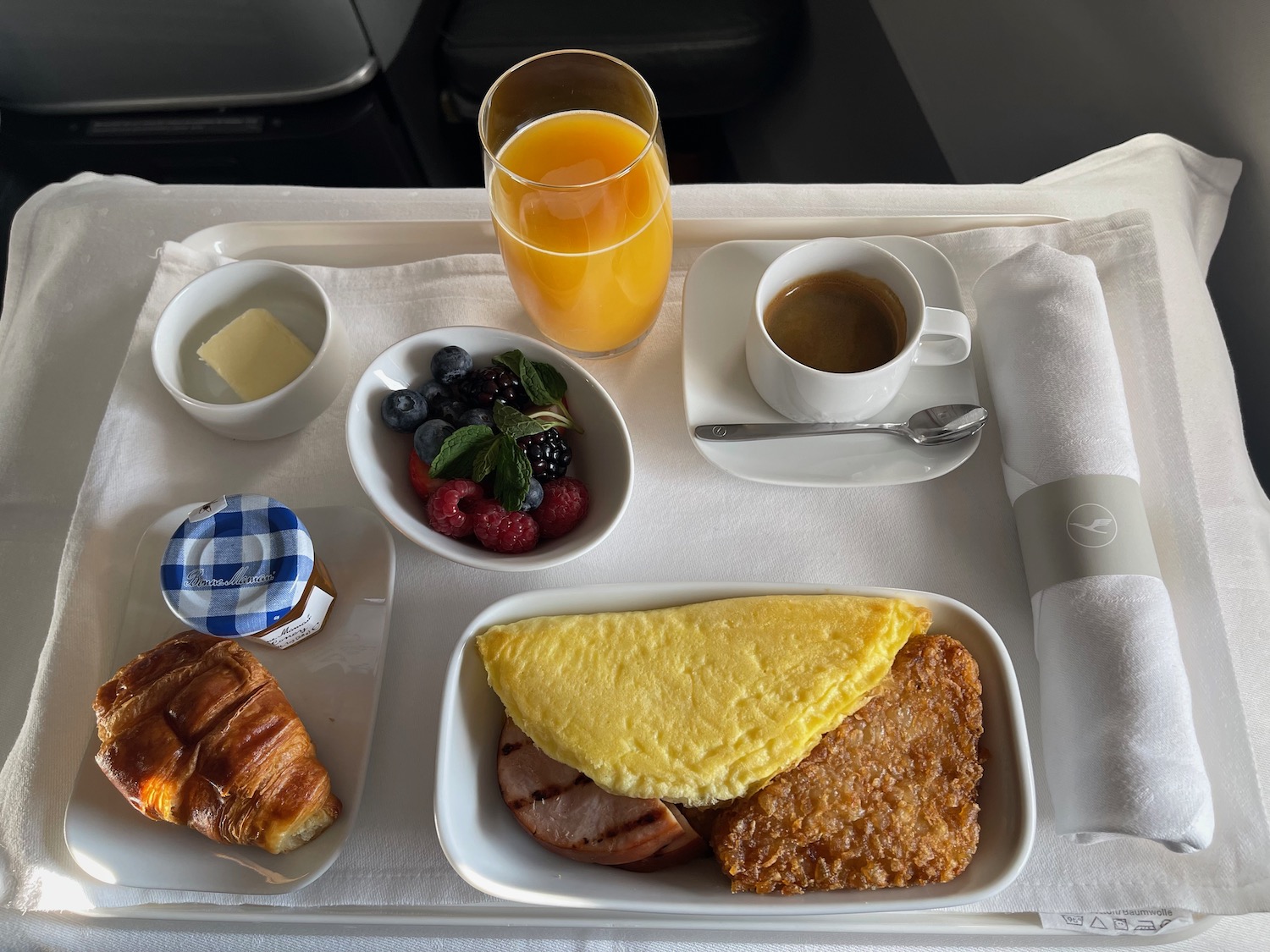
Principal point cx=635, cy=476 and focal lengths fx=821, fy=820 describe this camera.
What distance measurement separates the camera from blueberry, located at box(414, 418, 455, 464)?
0.97 m

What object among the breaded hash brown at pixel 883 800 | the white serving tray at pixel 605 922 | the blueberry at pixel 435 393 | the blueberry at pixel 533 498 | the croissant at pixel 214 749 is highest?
the blueberry at pixel 435 393

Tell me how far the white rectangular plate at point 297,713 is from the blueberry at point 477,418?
171 mm

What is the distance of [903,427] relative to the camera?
105 centimetres

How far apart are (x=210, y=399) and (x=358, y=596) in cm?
35

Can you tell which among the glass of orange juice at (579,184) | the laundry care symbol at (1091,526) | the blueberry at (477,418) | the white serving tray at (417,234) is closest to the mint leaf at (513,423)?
the blueberry at (477,418)

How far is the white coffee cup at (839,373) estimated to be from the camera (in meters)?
0.98

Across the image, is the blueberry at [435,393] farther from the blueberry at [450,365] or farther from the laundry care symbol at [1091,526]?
the laundry care symbol at [1091,526]

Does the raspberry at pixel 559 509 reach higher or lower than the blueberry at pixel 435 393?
lower

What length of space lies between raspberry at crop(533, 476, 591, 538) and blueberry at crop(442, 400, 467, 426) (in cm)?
14

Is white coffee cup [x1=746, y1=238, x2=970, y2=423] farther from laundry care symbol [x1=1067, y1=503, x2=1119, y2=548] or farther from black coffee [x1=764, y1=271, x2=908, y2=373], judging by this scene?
laundry care symbol [x1=1067, y1=503, x2=1119, y2=548]

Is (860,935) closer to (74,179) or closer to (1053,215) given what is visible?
(1053,215)

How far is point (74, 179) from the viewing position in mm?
1404

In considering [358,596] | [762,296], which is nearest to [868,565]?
[762,296]

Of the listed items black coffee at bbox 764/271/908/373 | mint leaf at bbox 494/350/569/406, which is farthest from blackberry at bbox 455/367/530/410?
black coffee at bbox 764/271/908/373
